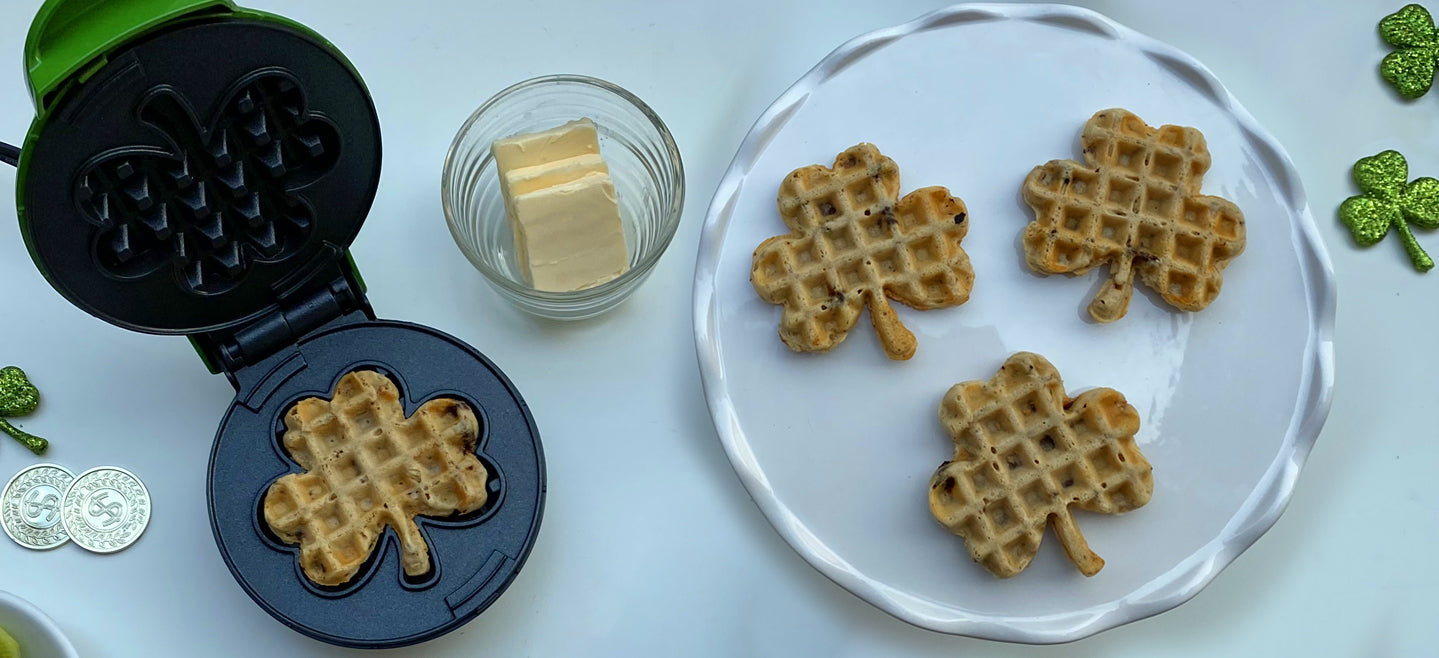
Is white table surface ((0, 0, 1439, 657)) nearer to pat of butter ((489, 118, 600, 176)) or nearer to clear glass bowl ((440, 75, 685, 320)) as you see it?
clear glass bowl ((440, 75, 685, 320))

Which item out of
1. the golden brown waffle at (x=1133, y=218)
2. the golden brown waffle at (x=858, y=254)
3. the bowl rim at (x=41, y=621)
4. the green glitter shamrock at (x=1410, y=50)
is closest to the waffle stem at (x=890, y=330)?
the golden brown waffle at (x=858, y=254)

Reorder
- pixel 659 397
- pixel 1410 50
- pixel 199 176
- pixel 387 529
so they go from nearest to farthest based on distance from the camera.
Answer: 1. pixel 199 176
2. pixel 387 529
3. pixel 659 397
4. pixel 1410 50

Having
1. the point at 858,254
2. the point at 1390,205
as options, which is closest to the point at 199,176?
the point at 858,254

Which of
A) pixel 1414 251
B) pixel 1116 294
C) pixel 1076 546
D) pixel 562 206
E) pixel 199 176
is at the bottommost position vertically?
pixel 1076 546

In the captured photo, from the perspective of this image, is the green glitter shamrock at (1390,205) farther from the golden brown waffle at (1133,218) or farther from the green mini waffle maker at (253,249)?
the green mini waffle maker at (253,249)

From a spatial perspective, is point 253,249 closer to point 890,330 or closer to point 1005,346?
point 890,330

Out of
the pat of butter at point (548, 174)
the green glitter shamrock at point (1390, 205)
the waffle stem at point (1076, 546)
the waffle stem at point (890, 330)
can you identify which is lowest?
the waffle stem at point (1076, 546)

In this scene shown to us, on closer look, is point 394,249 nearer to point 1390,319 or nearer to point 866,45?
point 866,45
